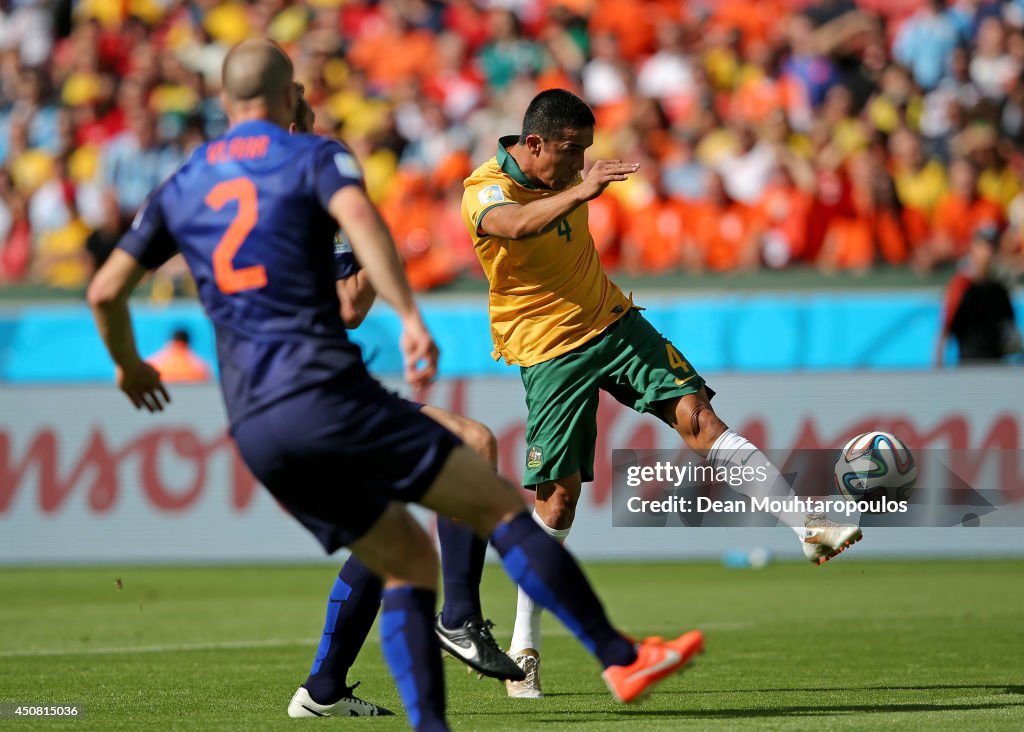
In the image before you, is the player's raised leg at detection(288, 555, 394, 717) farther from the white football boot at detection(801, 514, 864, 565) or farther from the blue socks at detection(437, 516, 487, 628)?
the white football boot at detection(801, 514, 864, 565)

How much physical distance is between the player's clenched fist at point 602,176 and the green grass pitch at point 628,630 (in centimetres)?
207

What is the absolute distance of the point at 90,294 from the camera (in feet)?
17.1

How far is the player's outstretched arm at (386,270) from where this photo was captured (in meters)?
4.82

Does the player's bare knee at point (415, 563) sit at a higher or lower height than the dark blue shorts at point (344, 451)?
lower

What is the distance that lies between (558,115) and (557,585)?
2839 mm

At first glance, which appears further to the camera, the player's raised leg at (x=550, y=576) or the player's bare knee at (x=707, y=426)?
the player's bare knee at (x=707, y=426)

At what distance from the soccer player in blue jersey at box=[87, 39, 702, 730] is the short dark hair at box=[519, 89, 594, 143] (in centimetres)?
242

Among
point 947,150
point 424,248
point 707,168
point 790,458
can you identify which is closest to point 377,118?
point 424,248

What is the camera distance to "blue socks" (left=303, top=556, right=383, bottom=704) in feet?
22.1

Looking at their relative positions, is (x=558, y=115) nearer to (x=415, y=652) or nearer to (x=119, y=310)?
(x=119, y=310)

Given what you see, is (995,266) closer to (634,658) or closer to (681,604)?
(681,604)

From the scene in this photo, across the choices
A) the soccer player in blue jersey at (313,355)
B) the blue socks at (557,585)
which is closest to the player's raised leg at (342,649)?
the blue socks at (557,585)

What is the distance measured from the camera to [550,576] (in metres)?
5.34

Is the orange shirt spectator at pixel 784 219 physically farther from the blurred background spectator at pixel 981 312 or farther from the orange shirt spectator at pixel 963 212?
the blurred background spectator at pixel 981 312
